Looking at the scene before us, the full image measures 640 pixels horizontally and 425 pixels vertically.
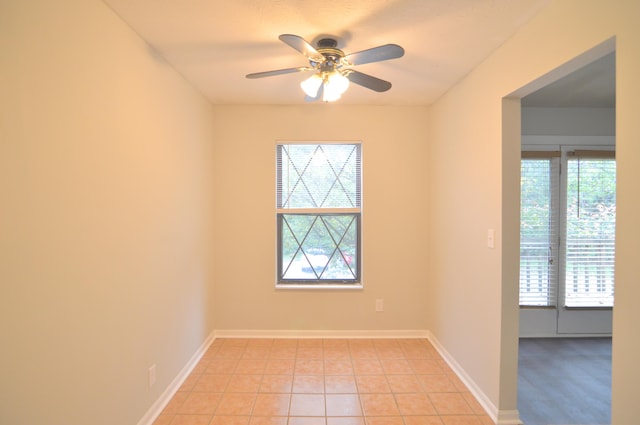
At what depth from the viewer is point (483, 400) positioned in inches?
86.0

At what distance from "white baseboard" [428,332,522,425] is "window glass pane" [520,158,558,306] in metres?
1.34

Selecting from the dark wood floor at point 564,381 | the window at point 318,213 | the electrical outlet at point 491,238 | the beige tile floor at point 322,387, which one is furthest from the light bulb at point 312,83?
the dark wood floor at point 564,381

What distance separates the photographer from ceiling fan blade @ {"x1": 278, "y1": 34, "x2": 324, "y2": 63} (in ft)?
4.96

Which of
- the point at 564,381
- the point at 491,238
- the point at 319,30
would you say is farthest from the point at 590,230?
the point at 319,30

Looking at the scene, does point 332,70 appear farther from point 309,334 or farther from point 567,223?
point 567,223

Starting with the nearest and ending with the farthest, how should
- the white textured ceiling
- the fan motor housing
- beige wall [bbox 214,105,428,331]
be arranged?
the white textured ceiling → the fan motor housing → beige wall [bbox 214,105,428,331]

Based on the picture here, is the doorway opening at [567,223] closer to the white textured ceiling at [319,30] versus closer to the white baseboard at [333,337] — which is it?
the white baseboard at [333,337]

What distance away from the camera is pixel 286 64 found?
230 centimetres

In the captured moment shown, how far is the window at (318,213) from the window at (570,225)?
189 cm

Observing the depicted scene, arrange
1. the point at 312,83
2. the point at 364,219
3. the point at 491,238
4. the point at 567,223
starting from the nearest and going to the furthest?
the point at 312,83, the point at 491,238, the point at 364,219, the point at 567,223

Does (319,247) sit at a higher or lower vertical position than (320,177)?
lower

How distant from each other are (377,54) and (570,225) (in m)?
3.17

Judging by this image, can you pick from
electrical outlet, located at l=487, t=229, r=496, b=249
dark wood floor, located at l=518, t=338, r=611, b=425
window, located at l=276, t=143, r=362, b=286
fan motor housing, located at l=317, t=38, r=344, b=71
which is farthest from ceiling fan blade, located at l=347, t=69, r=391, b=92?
dark wood floor, located at l=518, t=338, r=611, b=425

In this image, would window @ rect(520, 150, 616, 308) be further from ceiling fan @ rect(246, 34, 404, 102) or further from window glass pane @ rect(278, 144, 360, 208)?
ceiling fan @ rect(246, 34, 404, 102)
